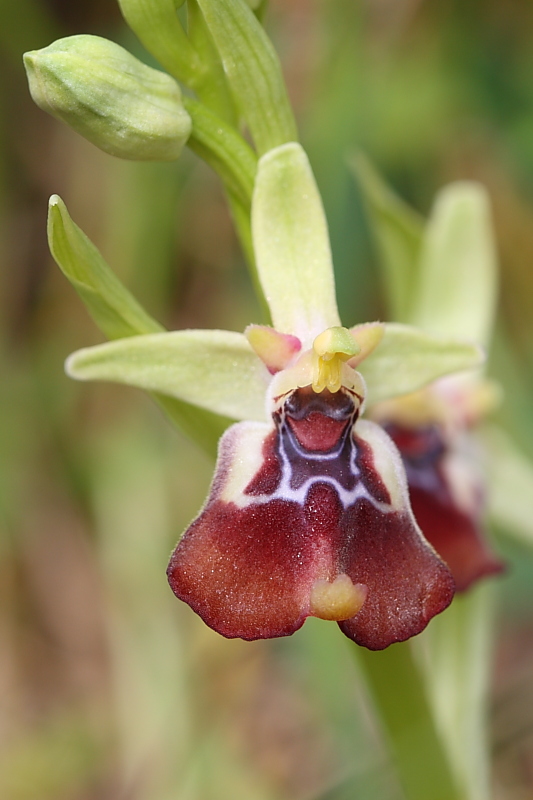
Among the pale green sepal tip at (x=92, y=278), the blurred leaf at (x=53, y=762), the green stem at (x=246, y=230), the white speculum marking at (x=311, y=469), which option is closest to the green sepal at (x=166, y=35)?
the green stem at (x=246, y=230)

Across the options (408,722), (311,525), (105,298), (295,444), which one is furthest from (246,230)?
(408,722)

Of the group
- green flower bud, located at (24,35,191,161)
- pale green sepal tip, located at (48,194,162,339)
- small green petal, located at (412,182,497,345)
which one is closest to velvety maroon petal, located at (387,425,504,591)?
small green petal, located at (412,182,497,345)

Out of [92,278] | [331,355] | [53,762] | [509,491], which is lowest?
[53,762]

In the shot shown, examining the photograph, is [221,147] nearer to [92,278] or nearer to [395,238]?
[92,278]

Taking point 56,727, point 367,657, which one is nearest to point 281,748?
point 56,727

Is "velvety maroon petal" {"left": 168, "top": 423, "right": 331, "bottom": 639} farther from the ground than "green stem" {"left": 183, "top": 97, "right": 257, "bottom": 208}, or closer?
closer

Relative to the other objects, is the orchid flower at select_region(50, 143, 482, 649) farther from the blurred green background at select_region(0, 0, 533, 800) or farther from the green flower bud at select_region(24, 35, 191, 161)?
the blurred green background at select_region(0, 0, 533, 800)
